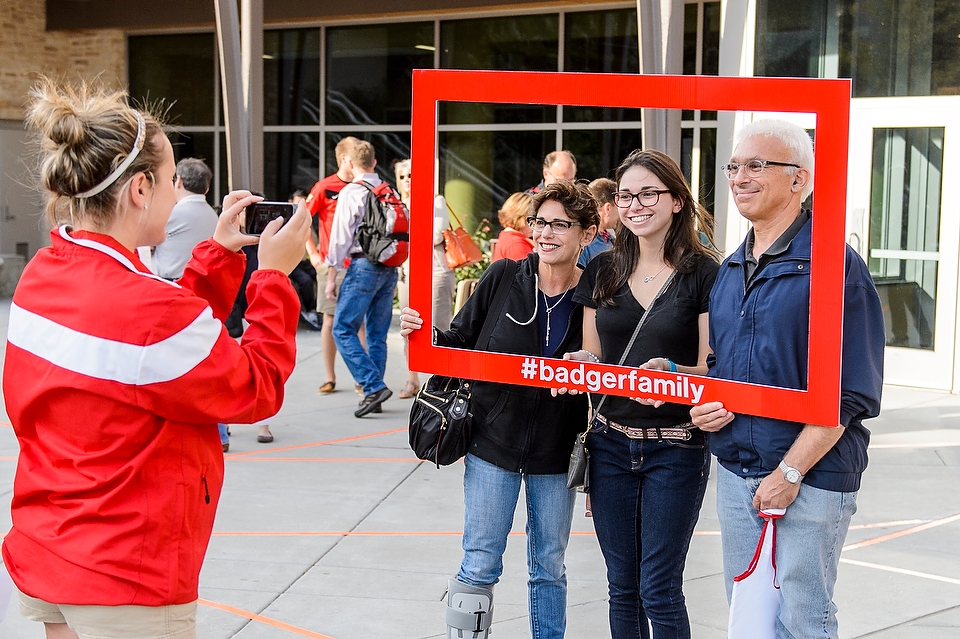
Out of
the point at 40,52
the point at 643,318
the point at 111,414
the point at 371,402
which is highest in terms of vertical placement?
the point at 40,52

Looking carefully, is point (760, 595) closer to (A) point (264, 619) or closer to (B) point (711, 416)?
(B) point (711, 416)

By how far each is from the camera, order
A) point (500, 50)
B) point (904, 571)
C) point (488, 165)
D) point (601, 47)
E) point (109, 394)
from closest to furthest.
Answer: point (109, 394)
point (904, 571)
point (601, 47)
point (500, 50)
point (488, 165)

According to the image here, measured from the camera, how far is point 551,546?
333 centimetres

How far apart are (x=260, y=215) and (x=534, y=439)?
4.12ft

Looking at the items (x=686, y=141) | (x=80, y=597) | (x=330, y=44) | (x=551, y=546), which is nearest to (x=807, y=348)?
(x=551, y=546)

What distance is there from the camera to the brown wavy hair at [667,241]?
3.10 metres

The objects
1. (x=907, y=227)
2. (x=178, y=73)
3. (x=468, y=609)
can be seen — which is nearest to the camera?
(x=468, y=609)

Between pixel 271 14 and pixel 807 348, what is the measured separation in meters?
14.0

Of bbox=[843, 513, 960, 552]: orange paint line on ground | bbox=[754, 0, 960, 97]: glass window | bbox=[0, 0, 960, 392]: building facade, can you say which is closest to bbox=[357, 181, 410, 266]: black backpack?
bbox=[0, 0, 960, 392]: building facade

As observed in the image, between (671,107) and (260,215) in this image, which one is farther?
(671,107)

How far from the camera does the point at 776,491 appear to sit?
264 centimetres

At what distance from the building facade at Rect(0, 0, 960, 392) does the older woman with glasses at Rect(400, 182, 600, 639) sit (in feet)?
13.0

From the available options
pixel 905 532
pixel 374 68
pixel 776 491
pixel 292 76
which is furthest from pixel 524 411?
pixel 292 76

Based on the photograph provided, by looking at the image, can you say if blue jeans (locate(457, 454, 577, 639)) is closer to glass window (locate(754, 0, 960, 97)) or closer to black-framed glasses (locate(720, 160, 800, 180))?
black-framed glasses (locate(720, 160, 800, 180))
